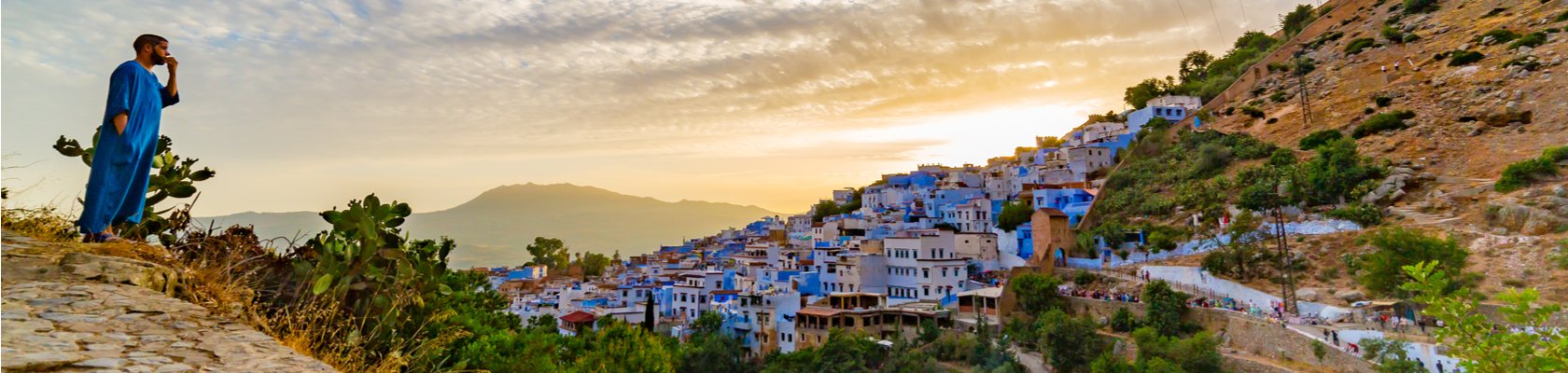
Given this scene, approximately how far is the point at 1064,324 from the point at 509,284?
34.6m

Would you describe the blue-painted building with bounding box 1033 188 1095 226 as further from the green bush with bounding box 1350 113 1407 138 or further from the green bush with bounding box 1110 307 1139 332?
the green bush with bounding box 1350 113 1407 138

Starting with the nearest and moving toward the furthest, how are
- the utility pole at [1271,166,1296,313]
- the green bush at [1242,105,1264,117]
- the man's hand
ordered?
the man's hand → the utility pole at [1271,166,1296,313] → the green bush at [1242,105,1264,117]

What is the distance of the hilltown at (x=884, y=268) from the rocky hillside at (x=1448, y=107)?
23.2 ft

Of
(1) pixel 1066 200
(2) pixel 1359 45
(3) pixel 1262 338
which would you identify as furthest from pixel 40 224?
(2) pixel 1359 45

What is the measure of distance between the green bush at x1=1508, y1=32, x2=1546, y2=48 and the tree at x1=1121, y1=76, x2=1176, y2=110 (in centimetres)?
1828

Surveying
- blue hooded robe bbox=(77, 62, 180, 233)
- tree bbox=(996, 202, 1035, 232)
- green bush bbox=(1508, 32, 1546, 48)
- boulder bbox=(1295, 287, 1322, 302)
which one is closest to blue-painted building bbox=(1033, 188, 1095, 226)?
tree bbox=(996, 202, 1035, 232)

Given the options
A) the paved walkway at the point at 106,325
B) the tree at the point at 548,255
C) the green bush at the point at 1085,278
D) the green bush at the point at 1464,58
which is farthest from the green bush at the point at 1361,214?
the tree at the point at 548,255

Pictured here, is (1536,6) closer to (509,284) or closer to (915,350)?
(915,350)

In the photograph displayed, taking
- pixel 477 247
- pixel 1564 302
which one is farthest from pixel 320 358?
pixel 477 247

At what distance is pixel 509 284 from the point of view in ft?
149

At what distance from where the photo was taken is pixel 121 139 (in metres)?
3.79

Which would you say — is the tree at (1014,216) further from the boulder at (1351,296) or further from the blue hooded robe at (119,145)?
the blue hooded robe at (119,145)

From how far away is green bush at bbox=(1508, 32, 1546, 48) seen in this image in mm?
34219

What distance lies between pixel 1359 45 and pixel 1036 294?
3304 cm
